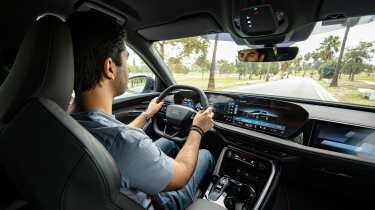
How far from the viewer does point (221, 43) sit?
8.45 ft

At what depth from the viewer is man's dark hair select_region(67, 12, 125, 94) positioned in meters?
0.97

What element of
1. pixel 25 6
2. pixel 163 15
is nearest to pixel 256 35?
pixel 163 15

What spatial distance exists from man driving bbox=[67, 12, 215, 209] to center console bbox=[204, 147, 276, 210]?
0.72m

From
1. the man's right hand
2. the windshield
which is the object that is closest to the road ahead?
the windshield

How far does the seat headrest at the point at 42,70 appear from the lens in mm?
771

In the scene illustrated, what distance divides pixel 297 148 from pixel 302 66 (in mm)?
901

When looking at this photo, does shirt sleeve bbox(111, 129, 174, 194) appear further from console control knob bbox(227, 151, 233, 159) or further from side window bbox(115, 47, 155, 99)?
side window bbox(115, 47, 155, 99)

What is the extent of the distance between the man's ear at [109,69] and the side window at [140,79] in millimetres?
1744

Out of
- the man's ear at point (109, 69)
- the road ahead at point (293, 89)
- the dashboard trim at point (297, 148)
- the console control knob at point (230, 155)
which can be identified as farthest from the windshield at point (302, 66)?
the man's ear at point (109, 69)

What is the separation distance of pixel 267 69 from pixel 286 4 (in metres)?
0.81

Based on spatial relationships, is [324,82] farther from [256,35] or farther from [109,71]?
[109,71]

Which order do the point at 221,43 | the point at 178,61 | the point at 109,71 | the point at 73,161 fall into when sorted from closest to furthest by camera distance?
the point at 73,161 < the point at 109,71 < the point at 221,43 < the point at 178,61

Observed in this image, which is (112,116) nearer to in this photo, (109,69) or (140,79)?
(109,69)

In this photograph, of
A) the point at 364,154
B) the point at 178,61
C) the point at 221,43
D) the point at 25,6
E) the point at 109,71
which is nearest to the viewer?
the point at 109,71
